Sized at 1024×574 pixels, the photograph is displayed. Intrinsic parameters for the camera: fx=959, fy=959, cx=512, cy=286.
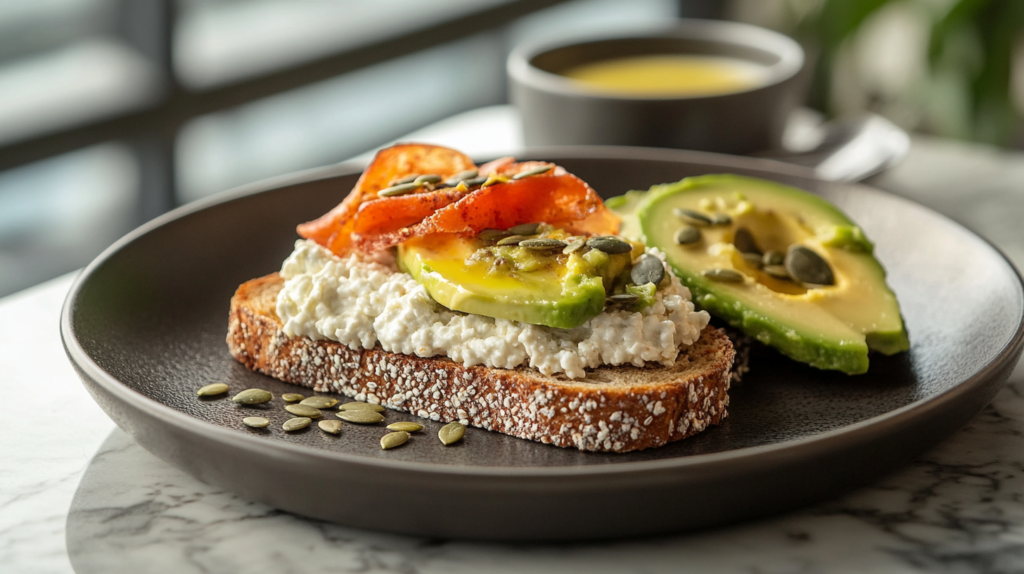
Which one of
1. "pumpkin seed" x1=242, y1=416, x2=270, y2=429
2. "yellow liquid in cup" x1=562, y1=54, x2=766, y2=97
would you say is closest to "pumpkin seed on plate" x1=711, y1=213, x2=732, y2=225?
"pumpkin seed" x1=242, y1=416, x2=270, y2=429

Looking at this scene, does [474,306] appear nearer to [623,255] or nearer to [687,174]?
[623,255]

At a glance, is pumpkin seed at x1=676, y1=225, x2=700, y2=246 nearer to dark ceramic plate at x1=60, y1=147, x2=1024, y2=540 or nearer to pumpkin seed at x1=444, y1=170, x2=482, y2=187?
dark ceramic plate at x1=60, y1=147, x2=1024, y2=540

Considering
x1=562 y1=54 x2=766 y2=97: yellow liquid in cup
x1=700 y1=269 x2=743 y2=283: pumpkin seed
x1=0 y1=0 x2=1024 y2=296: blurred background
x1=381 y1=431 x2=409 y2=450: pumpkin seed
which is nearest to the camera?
x1=381 y1=431 x2=409 y2=450: pumpkin seed

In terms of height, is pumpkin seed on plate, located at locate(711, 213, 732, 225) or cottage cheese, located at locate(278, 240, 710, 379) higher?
pumpkin seed on plate, located at locate(711, 213, 732, 225)

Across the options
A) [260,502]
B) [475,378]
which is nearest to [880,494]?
[475,378]

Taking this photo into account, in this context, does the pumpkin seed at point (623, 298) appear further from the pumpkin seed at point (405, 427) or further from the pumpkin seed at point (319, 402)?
the pumpkin seed at point (319, 402)

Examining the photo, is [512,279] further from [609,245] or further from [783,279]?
[783,279]

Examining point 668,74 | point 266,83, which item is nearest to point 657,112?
point 668,74

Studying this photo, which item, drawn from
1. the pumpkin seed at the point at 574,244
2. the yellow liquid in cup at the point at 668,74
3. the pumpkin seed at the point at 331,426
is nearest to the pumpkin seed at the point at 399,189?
the pumpkin seed at the point at 574,244
